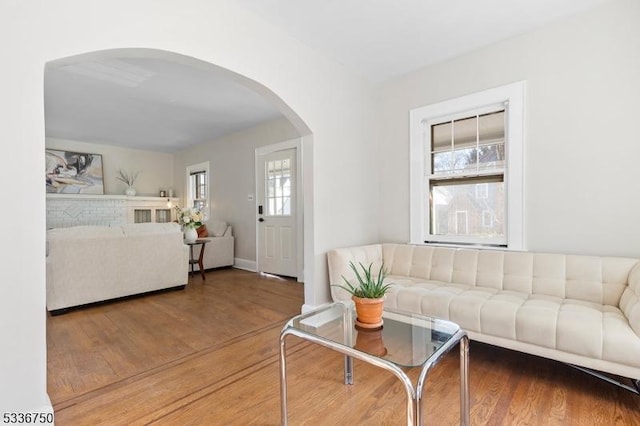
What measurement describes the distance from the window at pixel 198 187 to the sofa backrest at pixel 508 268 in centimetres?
455

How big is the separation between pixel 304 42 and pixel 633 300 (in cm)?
305

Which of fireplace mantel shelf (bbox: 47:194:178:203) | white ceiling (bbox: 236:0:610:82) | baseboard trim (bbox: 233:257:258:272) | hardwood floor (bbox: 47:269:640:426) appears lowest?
hardwood floor (bbox: 47:269:640:426)

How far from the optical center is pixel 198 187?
22.5ft

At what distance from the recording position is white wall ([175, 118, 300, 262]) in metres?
5.11

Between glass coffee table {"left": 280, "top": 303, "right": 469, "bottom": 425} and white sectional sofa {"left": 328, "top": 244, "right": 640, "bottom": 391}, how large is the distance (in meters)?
0.63

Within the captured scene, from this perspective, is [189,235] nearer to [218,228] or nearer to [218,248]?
[218,248]

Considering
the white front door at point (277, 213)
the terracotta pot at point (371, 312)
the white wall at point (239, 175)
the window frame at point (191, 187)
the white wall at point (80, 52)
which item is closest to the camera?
the white wall at point (80, 52)

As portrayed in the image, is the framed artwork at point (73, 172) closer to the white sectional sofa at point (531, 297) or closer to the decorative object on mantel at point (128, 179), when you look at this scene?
the decorative object on mantel at point (128, 179)

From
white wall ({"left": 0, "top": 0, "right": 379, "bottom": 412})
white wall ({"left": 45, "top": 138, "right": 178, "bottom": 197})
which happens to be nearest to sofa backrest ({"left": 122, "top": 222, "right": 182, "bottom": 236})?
white wall ({"left": 0, "top": 0, "right": 379, "bottom": 412})

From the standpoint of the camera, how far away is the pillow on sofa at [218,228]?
5.72m

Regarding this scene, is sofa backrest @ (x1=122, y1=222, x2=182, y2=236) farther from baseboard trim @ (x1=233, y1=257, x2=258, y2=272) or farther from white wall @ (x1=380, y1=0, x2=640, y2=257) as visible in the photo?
white wall @ (x1=380, y1=0, x2=640, y2=257)

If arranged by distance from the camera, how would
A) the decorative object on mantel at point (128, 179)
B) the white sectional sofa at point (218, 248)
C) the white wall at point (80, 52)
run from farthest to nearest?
the decorative object on mantel at point (128, 179) < the white sectional sofa at point (218, 248) < the white wall at point (80, 52)

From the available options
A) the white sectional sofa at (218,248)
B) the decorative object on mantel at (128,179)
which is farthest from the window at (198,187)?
the decorative object on mantel at (128,179)

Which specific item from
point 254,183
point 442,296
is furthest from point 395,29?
point 254,183
